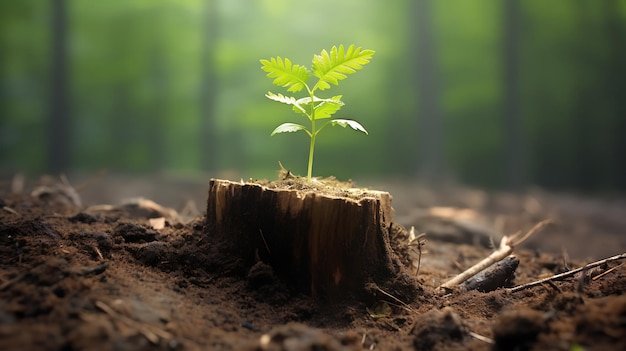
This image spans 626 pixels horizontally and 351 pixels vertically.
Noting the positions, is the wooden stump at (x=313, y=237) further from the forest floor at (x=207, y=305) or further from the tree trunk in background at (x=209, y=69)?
the tree trunk in background at (x=209, y=69)

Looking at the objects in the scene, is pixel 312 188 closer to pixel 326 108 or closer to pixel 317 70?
pixel 326 108

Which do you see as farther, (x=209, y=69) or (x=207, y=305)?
(x=209, y=69)

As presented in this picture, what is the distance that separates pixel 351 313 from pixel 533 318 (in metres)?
0.83

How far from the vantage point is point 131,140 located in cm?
1995

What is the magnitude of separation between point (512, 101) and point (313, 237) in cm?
1255

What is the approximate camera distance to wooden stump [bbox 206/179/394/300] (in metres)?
2.19

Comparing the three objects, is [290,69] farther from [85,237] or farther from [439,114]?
[439,114]

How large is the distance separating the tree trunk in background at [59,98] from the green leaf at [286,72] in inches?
454

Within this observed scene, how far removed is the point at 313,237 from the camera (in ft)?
7.23

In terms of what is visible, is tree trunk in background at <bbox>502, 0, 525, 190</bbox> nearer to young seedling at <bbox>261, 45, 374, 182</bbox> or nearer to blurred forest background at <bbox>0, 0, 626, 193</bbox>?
blurred forest background at <bbox>0, 0, 626, 193</bbox>

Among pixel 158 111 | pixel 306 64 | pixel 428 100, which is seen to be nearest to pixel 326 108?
pixel 428 100

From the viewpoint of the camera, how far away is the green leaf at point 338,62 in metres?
2.36

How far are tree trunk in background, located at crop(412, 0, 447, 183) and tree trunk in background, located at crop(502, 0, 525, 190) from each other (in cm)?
203

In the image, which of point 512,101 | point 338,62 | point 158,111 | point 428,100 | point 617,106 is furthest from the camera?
point 158,111
